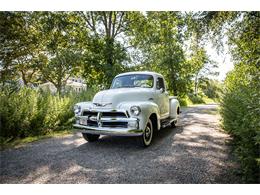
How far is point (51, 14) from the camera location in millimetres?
4816

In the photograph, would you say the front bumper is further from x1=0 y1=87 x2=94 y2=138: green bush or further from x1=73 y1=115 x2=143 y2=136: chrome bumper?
x1=0 y1=87 x2=94 y2=138: green bush

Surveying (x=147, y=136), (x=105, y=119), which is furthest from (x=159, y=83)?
(x=105, y=119)

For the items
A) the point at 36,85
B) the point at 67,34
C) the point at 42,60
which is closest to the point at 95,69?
the point at 67,34

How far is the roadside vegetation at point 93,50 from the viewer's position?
4.53 metres

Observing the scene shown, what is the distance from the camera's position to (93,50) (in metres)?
5.40

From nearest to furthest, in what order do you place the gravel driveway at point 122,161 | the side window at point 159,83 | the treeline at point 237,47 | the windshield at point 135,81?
the gravel driveway at point 122,161 < the treeline at point 237,47 < the windshield at point 135,81 < the side window at point 159,83

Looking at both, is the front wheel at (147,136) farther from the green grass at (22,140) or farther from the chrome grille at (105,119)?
the green grass at (22,140)

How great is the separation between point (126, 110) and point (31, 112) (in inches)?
96.1

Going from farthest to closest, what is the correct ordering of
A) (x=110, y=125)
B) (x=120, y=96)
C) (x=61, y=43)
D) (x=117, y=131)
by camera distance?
(x=61, y=43) → (x=120, y=96) → (x=110, y=125) → (x=117, y=131)

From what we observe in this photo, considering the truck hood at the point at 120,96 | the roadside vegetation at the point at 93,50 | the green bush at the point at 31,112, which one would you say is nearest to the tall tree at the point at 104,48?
the roadside vegetation at the point at 93,50

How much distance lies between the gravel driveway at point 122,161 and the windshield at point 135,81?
1063 mm

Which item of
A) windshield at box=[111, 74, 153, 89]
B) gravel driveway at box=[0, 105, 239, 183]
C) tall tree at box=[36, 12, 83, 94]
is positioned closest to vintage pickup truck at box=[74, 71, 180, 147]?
windshield at box=[111, 74, 153, 89]

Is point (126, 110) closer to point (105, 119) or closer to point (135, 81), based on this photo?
point (105, 119)
